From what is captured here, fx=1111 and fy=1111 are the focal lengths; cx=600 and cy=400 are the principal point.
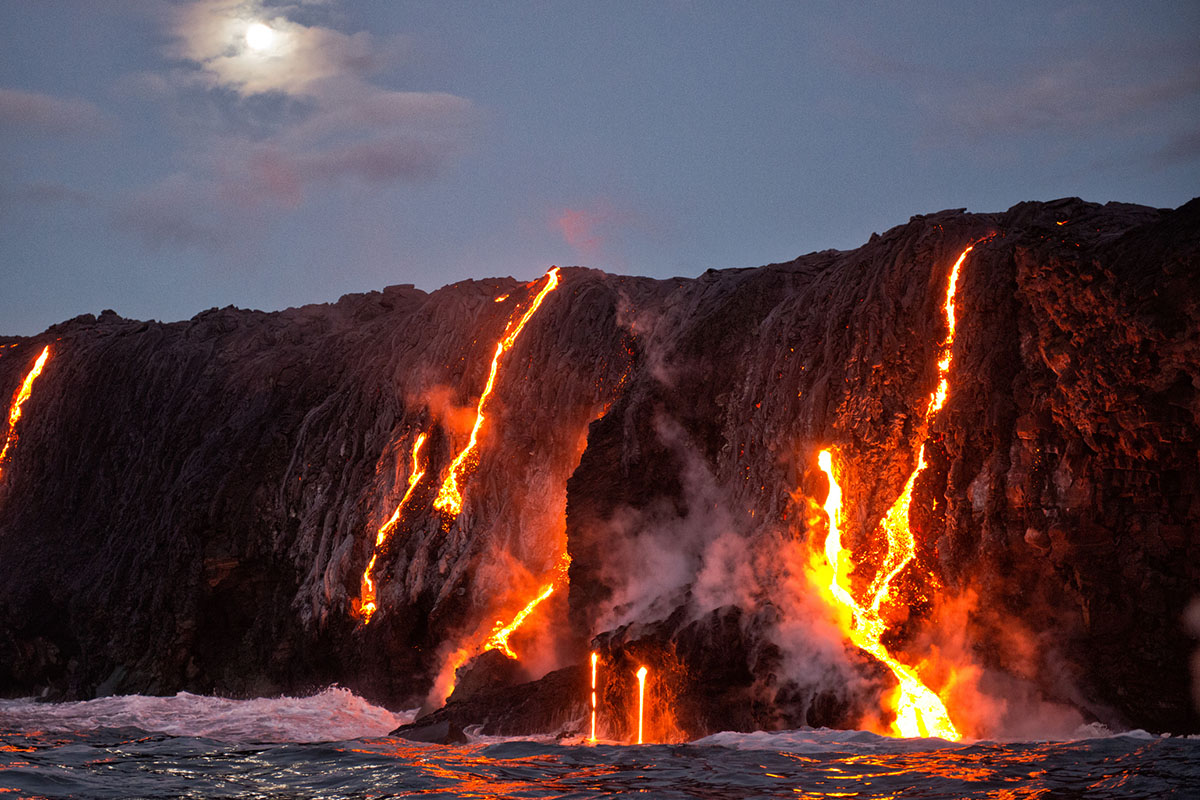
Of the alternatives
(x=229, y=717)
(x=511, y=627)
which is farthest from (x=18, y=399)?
(x=511, y=627)

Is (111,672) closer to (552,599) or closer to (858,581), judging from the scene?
(552,599)

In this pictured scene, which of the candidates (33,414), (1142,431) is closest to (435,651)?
(1142,431)

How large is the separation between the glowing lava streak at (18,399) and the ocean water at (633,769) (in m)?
17.4

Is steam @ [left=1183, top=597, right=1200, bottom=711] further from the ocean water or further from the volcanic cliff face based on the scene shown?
the ocean water

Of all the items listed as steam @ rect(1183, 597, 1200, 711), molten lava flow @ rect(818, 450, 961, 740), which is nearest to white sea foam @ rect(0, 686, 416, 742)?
molten lava flow @ rect(818, 450, 961, 740)

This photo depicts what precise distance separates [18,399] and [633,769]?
80.0ft

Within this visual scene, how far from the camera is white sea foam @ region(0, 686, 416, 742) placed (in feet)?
51.8

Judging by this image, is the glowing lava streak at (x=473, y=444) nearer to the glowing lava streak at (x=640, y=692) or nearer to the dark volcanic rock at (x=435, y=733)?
the dark volcanic rock at (x=435, y=733)

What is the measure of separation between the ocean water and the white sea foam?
3.69 m

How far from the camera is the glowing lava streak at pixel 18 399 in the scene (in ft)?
89.5

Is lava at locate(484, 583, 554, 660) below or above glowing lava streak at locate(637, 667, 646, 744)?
above

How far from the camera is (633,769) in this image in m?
8.80

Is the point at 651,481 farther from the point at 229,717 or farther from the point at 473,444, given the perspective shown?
the point at 229,717

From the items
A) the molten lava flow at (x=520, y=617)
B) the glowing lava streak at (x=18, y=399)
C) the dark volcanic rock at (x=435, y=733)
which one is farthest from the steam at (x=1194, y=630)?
the glowing lava streak at (x=18, y=399)
